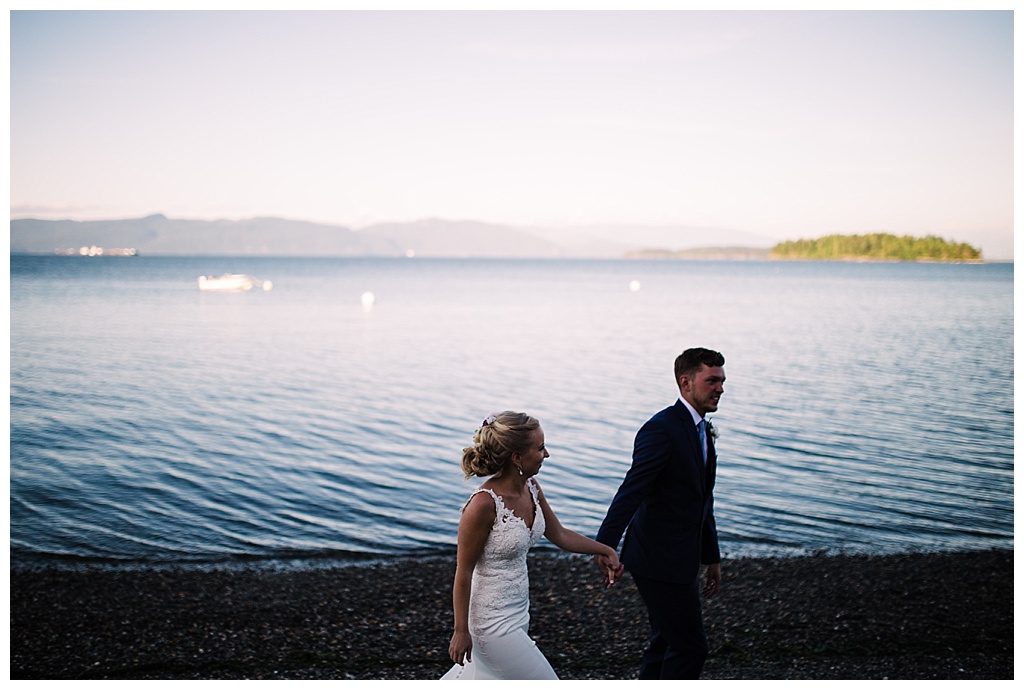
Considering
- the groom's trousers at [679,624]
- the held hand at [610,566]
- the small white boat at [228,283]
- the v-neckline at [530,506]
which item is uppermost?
the small white boat at [228,283]

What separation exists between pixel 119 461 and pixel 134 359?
50.2 feet

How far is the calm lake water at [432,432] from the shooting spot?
11156 millimetres

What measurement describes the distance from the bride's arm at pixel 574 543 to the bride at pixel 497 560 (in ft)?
0.69

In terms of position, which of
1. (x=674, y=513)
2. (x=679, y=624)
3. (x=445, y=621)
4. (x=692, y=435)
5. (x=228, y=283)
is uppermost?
(x=228, y=283)

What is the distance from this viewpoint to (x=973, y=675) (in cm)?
645

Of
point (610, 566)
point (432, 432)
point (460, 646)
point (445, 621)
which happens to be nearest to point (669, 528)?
point (610, 566)

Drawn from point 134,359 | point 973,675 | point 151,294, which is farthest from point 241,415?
point 151,294

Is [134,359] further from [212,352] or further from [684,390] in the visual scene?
[684,390]

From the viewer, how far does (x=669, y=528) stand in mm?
4980

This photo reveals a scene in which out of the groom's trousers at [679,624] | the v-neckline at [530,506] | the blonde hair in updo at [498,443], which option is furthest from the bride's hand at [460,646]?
the groom's trousers at [679,624]

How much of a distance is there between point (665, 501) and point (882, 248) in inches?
7487

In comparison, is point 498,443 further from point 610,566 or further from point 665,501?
point 665,501

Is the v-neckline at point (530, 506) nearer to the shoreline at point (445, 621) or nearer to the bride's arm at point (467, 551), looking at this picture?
the bride's arm at point (467, 551)

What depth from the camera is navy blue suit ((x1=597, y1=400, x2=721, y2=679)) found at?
16.0ft
